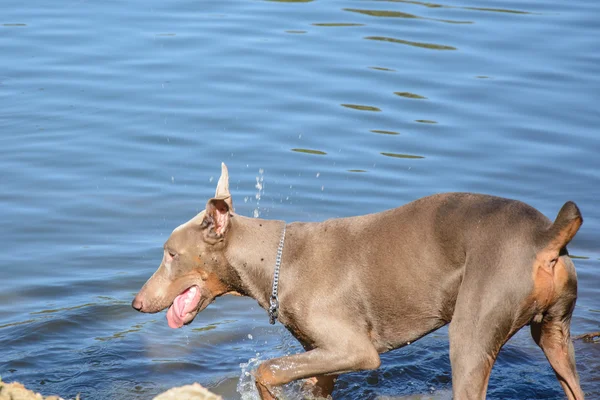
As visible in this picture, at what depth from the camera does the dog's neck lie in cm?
729

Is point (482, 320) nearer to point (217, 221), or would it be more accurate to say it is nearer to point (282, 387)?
point (217, 221)

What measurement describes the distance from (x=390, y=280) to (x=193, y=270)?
1462 millimetres

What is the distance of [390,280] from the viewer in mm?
7027

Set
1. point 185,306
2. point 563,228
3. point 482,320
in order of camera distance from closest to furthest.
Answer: point 563,228
point 482,320
point 185,306

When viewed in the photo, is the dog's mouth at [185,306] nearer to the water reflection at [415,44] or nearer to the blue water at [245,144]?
the blue water at [245,144]

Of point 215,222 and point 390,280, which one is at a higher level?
point 215,222

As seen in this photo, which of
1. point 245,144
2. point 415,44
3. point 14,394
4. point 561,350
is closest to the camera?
point 14,394

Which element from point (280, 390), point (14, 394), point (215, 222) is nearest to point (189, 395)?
point (14, 394)

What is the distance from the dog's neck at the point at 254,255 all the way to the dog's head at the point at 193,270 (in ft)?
0.24

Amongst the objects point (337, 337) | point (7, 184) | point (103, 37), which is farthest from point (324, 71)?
point (337, 337)

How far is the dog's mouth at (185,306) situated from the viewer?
24.3ft

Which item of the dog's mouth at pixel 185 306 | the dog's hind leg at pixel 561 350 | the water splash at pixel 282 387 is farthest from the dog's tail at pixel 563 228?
the dog's mouth at pixel 185 306

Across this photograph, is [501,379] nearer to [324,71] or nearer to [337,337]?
[337,337]

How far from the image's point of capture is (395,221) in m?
7.09
